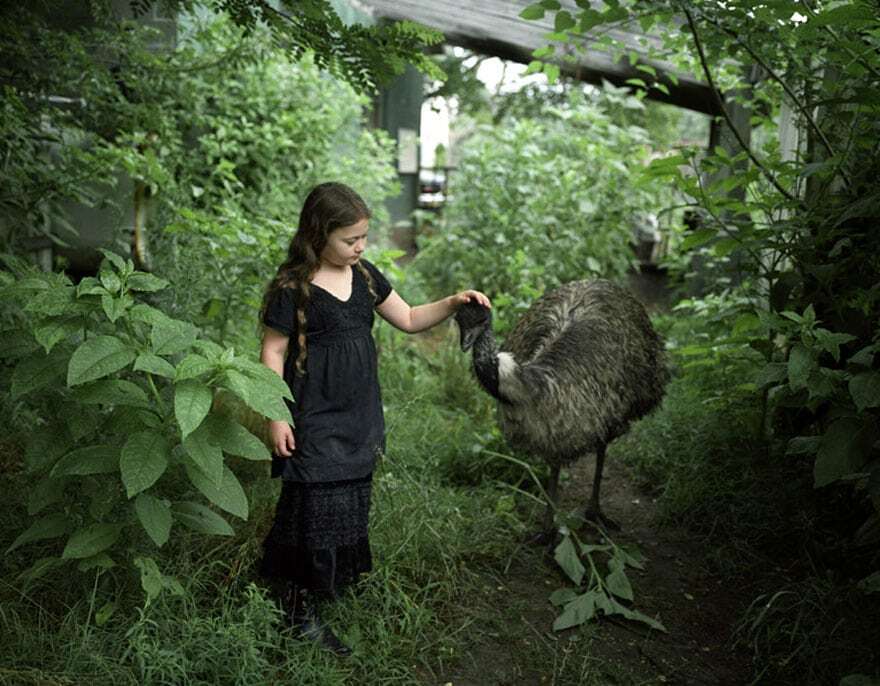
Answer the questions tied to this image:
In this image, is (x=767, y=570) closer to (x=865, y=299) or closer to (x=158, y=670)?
(x=865, y=299)

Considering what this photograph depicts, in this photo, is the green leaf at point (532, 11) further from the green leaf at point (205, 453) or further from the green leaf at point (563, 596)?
the green leaf at point (563, 596)

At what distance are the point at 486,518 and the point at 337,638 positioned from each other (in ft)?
3.81

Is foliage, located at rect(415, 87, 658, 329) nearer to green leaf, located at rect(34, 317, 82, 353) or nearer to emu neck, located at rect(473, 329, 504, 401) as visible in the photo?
emu neck, located at rect(473, 329, 504, 401)

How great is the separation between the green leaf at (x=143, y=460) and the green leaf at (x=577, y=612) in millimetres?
1711

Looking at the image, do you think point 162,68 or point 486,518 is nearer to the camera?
point 486,518

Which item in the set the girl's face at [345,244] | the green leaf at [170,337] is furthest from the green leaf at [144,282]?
the girl's face at [345,244]

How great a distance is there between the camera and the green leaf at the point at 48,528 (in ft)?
8.77

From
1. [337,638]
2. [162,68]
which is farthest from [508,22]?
[337,638]

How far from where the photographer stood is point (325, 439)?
9.97 ft

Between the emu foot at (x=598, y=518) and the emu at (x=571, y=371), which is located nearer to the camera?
the emu at (x=571, y=371)

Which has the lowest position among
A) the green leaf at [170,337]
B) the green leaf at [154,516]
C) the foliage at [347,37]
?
the green leaf at [154,516]

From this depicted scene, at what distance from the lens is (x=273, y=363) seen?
300cm

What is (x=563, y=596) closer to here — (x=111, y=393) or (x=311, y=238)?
(x=311, y=238)

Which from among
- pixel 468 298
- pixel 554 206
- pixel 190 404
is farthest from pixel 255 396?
pixel 554 206
